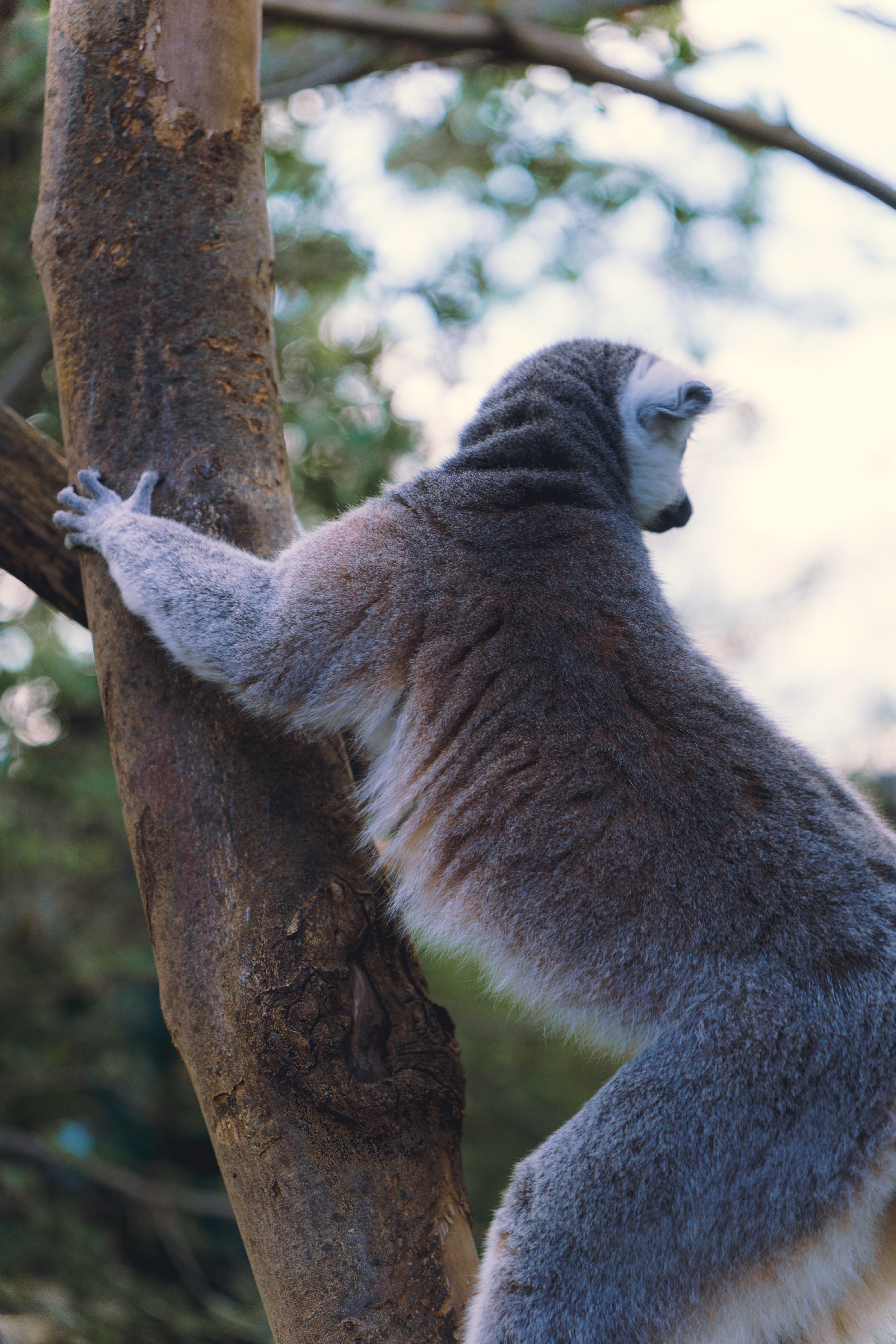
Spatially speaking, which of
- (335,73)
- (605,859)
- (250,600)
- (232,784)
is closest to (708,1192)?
(605,859)

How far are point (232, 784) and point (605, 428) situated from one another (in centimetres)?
210

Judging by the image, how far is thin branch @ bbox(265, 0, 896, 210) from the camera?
5641mm

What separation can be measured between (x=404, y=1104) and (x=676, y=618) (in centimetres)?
186

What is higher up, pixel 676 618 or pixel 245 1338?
pixel 676 618

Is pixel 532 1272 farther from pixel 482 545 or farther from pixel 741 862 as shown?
pixel 482 545

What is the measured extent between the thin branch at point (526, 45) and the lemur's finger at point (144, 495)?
3.99 m

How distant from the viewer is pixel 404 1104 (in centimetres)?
255

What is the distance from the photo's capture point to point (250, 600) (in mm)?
3088

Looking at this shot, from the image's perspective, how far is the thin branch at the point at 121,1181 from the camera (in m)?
6.73

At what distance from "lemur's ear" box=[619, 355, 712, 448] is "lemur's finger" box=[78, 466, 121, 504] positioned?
196 cm

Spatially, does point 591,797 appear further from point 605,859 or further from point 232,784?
point 232,784

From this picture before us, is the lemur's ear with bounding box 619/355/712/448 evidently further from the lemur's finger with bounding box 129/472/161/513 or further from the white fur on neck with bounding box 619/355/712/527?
the lemur's finger with bounding box 129/472/161/513

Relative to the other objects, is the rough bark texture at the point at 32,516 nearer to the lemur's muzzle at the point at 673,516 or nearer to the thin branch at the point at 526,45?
the lemur's muzzle at the point at 673,516

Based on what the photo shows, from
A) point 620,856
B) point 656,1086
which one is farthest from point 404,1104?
point 620,856
